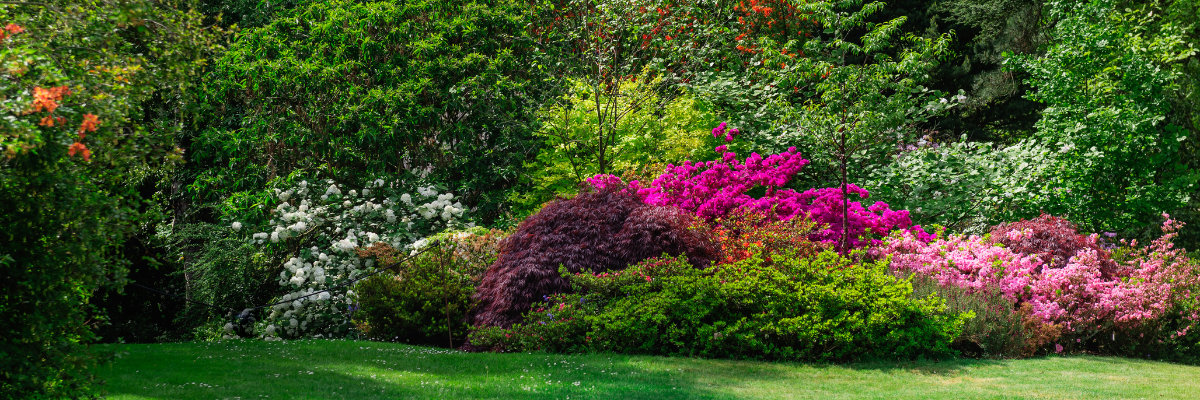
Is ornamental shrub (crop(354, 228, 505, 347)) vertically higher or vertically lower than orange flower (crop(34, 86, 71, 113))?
lower

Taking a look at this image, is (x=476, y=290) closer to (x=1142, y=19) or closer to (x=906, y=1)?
(x=1142, y=19)

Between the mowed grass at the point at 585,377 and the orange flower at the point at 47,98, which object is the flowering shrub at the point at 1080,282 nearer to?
the mowed grass at the point at 585,377

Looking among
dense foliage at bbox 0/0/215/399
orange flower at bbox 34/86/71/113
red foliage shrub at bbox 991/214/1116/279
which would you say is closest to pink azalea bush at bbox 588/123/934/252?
red foliage shrub at bbox 991/214/1116/279

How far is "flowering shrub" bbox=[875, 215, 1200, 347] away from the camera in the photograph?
840 centimetres

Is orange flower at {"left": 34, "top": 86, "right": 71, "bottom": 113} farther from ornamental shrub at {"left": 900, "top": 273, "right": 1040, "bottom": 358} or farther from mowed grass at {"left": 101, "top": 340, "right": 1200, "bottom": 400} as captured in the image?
ornamental shrub at {"left": 900, "top": 273, "right": 1040, "bottom": 358}

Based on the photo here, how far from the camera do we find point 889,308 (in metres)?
7.61

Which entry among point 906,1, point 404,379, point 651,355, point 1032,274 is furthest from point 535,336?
point 906,1

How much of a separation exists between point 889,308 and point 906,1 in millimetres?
11526

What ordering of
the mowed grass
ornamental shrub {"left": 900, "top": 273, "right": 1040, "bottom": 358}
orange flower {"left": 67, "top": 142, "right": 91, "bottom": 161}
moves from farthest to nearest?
1. ornamental shrub {"left": 900, "top": 273, "right": 1040, "bottom": 358}
2. the mowed grass
3. orange flower {"left": 67, "top": 142, "right": 91, "bottom": 161}

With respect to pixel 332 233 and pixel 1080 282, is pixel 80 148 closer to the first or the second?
pixel 332 233

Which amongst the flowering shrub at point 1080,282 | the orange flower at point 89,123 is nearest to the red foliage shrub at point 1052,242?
the flowering shrub at point 1080,282

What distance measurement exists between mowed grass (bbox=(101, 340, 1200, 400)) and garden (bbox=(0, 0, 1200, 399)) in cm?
5

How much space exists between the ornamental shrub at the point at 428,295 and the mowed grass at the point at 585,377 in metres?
0.86

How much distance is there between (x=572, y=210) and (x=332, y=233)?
12.8ft
